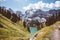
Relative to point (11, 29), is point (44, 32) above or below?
below

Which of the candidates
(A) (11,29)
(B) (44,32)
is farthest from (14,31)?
(B) (44,32)

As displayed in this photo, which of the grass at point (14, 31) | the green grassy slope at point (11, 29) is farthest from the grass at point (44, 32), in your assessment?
the green grassy slope at point (11, 29)

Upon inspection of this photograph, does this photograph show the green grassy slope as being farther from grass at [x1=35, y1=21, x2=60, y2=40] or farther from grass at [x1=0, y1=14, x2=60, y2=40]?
grass at [x1=35, y1=21, x2=60, y2=40]

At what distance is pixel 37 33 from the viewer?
441cm

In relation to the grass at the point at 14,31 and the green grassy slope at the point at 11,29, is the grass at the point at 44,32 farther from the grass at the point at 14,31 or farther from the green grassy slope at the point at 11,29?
the green grassy slope at the point at 11,29

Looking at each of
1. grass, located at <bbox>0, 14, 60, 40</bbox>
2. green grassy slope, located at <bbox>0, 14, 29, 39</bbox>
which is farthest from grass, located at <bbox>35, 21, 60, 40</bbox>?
green grassy slope, located at <bbox>0, 14, 29, 39</bbox>

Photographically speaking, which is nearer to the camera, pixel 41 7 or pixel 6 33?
pixel 6 33

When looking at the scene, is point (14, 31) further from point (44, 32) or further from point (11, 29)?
point (44, 32)

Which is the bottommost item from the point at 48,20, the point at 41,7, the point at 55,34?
the point at 55,34

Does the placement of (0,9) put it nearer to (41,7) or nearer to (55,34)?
(41,7)

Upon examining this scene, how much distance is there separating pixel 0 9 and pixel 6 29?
52 centimetres

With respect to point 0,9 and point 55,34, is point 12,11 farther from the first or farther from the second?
point 55,34

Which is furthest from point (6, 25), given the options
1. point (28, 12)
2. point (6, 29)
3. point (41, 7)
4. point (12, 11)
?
point (41, 7)

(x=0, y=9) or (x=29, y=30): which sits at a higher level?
(x=0, y=9)
